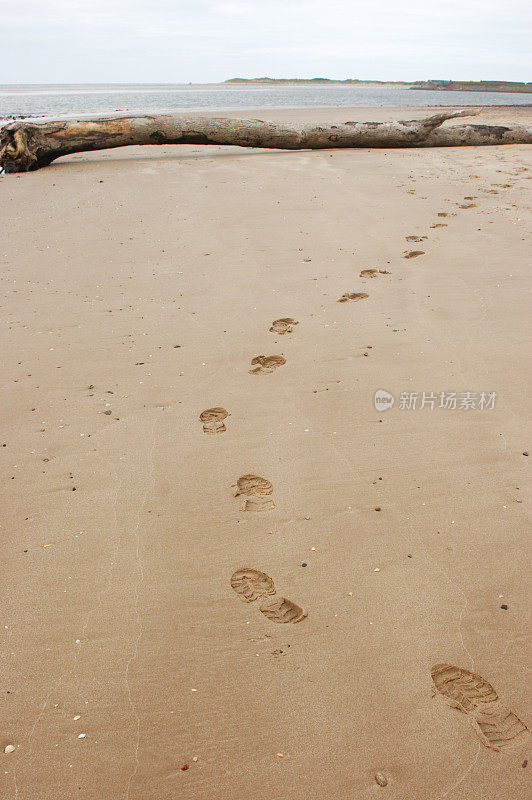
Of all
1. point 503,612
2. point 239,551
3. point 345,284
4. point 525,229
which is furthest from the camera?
point 525,229

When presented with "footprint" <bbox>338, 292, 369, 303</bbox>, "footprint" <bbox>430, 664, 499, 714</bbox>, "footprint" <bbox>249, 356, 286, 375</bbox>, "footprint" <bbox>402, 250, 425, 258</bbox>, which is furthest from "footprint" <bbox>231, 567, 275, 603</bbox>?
"footprint" <bbox>402, 250, 425, 258</bbox>

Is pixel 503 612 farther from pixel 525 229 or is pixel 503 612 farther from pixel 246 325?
pixel 525 229

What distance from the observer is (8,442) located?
8.50ft

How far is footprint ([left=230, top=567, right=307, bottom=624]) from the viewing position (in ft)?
5.77

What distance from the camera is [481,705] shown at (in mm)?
1506

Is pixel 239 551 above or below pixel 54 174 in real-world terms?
below

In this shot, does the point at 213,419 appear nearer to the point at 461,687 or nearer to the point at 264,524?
the point at 264,524

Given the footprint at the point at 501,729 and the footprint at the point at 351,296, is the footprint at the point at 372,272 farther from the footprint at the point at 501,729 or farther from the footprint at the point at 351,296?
the footprint at the point at 501,729

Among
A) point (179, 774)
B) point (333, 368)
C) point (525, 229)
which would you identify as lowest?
point (179, 774)

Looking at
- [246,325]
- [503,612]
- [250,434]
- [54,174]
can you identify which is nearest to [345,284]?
[246,325]

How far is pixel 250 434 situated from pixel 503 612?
51.2 inches

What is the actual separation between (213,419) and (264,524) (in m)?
0.78

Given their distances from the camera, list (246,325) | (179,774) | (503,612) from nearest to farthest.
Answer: (179,774) < (503,612) < (246,325)

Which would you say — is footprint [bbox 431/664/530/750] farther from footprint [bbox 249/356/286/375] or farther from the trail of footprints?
footprint [bbox 249/356/286/375]
